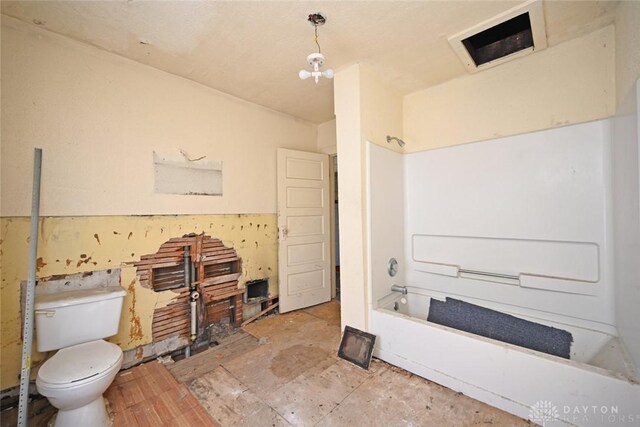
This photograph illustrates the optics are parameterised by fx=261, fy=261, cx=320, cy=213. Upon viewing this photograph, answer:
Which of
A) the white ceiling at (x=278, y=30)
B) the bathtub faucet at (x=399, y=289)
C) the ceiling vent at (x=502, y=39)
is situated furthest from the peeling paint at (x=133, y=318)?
the ceiling vent at (x=502, y=39)

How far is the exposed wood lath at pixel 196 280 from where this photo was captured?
2.10 metres

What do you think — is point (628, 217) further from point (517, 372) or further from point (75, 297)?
point (75, 297)

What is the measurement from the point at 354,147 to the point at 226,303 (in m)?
1.91

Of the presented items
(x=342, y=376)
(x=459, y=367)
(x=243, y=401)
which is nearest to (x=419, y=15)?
(x=459, y=367)

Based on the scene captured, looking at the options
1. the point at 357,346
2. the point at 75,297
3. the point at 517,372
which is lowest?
the point at 357,346

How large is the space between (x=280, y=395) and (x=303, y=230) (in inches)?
66.7

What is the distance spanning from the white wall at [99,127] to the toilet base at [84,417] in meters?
1.16

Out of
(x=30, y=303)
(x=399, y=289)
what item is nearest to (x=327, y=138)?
(x=399, y=289)

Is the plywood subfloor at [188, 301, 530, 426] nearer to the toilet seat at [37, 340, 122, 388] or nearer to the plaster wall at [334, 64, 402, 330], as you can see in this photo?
the plaster wall at [334, 64, 402, 330]

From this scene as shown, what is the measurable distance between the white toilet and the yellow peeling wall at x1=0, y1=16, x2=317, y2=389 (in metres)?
0.24

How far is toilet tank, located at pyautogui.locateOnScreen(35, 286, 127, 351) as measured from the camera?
1502 millimetres

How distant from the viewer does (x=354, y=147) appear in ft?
6.67

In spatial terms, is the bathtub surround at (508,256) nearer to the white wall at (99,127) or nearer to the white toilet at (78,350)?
the white wall at (99,127)

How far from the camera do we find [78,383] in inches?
50.3
